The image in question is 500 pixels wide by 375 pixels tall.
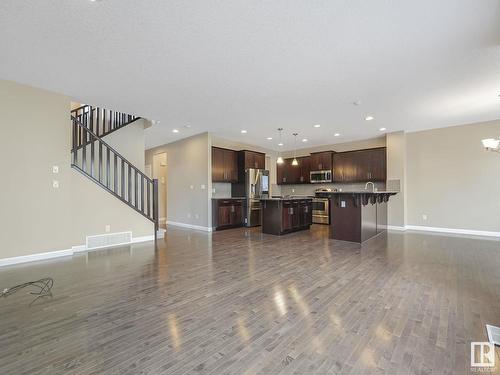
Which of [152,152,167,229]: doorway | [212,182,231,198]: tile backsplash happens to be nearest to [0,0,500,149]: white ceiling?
[212,182,231,198]: tile backsplash

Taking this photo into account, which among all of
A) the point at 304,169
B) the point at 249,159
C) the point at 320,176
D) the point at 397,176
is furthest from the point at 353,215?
the point at 304,169

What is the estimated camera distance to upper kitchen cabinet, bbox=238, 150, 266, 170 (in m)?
7.99

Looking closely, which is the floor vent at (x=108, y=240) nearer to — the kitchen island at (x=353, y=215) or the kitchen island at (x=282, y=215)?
the kitchen island at (x=282, y=215)

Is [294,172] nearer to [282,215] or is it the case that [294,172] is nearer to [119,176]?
[282,215]

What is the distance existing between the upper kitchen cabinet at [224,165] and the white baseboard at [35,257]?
4051mm

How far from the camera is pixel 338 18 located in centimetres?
236

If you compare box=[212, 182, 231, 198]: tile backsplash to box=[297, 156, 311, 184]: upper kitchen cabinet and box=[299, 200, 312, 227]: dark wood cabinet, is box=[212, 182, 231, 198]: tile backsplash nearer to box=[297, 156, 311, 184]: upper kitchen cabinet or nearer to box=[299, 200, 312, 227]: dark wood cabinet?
box=[299, 200, 312, 227]: dark wood cabinet

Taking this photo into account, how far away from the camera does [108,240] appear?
498 cm

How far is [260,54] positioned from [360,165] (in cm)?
610

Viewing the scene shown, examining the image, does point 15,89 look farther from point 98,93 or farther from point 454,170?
point 454,170

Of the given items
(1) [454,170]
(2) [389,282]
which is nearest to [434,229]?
(1) [454,170]

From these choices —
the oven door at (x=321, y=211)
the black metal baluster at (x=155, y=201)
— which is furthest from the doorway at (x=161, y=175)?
the oven door at (x=321, y=211)

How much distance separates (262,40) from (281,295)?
285 cm

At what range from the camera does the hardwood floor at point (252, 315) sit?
62.8 inches
